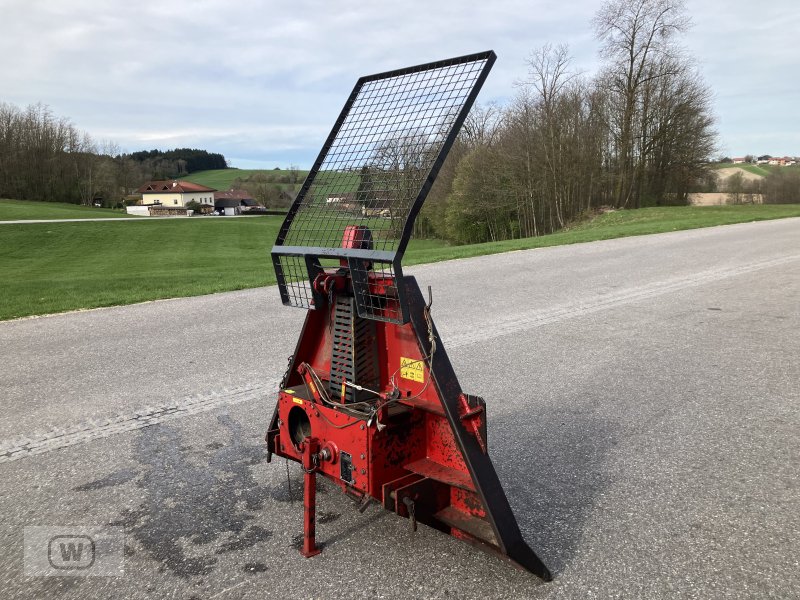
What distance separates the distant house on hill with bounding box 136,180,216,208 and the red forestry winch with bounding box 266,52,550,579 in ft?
381

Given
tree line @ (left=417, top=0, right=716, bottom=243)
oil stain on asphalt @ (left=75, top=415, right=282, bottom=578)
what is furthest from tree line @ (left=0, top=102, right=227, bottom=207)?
oil stain on asphalt @ (left=75, top=415, right=282, bottom=578)

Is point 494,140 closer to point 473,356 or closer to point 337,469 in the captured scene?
point 473,356

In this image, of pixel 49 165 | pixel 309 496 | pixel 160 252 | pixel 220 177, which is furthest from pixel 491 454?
pixel 220 177

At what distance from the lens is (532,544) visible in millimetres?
2840

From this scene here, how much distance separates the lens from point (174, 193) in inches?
4473

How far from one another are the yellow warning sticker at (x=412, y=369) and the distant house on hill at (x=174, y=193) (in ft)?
383

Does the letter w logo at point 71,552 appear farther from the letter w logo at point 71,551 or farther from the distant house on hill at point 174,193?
the distant house on hill at point 174,193

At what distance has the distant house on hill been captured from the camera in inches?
4422

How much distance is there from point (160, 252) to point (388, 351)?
34.0m

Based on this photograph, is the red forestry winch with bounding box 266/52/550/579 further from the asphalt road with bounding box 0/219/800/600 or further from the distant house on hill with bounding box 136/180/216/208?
the distant house on hill with bounding box 136/180/216/208

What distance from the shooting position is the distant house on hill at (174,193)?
11231 centimetres

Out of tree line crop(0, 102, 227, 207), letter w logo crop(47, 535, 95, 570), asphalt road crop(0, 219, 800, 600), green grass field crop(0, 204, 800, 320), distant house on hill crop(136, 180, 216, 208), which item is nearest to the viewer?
asphalt road crop(0, 219, 800, 600)

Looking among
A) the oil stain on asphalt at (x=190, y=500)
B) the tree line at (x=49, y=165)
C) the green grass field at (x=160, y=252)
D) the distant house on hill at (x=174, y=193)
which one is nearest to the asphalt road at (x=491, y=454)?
the oil stain on asphalt at (x=190, y=500)

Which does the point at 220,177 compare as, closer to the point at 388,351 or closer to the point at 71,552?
the point at 71,552
